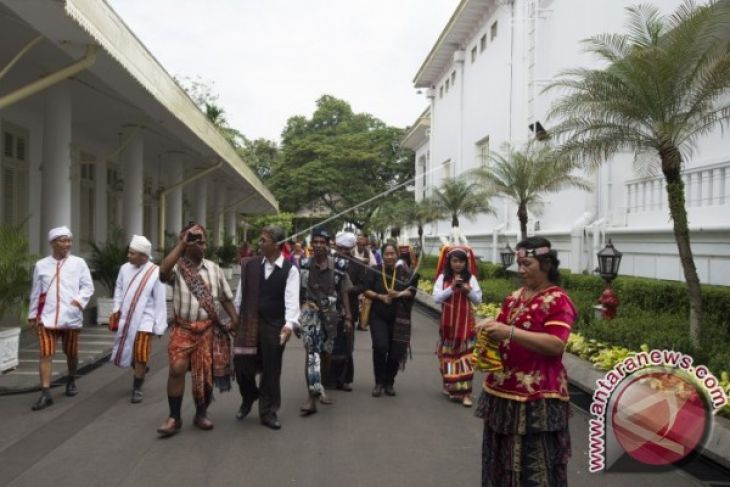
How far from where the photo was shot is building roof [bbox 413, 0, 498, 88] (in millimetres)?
24672

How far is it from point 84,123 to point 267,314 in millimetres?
10024

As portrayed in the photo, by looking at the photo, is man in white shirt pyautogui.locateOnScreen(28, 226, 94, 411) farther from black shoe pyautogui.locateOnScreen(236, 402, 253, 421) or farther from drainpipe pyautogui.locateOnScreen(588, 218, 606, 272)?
drainpipe pyautogui.locateOnScreen(588, 218, 606, 272)

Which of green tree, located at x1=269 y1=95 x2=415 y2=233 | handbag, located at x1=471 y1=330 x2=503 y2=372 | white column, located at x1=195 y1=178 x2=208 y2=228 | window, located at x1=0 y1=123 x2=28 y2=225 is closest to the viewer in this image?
handbag, located at x1=471 y1=330 x2=503 y2=372

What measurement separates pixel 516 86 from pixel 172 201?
10.8 metres

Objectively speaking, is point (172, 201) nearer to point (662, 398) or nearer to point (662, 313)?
point (662, 313)

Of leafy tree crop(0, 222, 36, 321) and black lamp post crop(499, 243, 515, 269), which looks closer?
leafy tree crop(0, 222, 36, 321)

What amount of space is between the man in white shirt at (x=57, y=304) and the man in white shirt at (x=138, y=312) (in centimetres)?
39

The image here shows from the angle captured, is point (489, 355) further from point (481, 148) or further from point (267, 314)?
point (481, 148)

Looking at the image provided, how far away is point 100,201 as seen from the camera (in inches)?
615

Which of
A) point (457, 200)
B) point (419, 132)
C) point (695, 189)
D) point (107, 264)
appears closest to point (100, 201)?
point (107, 264)

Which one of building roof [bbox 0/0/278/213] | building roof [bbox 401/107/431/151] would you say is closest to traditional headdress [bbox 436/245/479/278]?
building roof [bbox 0/0/278/213]

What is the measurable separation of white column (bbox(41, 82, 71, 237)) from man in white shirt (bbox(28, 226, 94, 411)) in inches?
153

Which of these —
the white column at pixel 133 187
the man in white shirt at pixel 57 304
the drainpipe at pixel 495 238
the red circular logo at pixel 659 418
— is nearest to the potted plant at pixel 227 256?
the drainpipe at pixel 495 238

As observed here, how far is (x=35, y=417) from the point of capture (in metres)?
6.13
